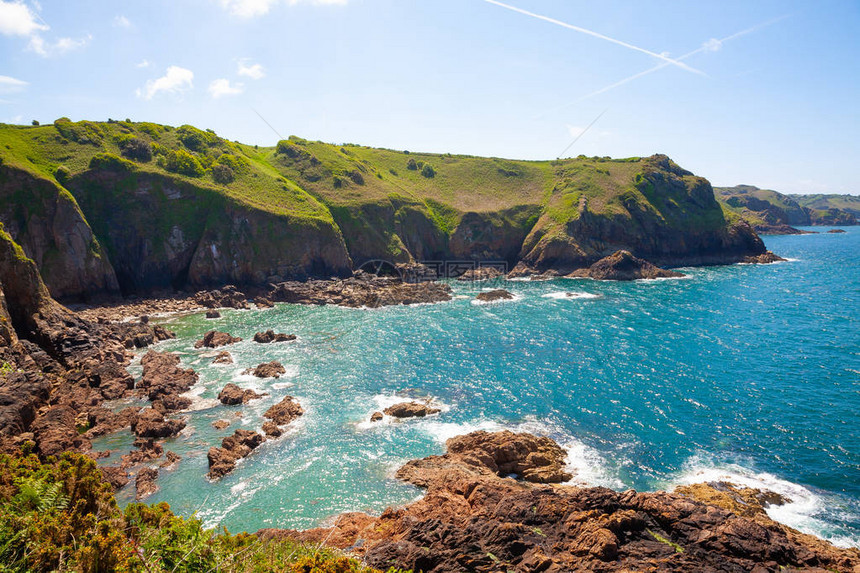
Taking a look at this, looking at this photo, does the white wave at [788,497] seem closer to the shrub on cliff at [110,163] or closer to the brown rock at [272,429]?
the brown rock at [272,429]

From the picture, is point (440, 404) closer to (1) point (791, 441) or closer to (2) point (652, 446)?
(2) point (652, 446)

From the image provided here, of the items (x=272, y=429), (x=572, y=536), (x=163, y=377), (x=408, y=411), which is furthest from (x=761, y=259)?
(x=163, y=377)

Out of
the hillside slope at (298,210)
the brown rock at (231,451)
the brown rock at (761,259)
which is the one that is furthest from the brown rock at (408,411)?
Result: the brown rock at (761,259)

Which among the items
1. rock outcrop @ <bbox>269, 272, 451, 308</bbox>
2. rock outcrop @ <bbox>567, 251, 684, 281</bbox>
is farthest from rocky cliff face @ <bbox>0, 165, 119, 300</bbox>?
rock outcrop @ <bbox>567, 251, 684, 281</bbox>

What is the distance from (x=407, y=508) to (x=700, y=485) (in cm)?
2006

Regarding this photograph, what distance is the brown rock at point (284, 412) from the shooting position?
134ft

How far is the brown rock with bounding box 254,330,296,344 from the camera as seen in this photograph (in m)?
63.7

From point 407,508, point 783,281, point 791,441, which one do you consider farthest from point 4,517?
point 783,281

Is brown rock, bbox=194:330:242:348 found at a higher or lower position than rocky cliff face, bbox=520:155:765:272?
lower

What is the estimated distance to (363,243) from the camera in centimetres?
11112

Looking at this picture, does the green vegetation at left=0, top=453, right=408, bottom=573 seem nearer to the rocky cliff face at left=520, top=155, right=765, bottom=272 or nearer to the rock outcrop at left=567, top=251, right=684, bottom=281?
the rock outcrop at left=567, top=251, right=684, bottom=281

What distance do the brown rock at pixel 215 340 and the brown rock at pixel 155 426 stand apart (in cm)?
2193

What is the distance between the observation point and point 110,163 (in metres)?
90.4

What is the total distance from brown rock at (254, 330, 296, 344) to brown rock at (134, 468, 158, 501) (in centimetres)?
3119
